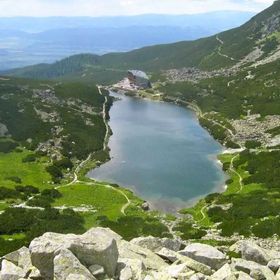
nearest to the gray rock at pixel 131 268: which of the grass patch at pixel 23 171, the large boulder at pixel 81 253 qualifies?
the large boulder at pixel 81 253

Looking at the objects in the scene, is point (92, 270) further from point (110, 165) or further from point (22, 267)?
point (110, 165)

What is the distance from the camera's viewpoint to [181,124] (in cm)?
14162

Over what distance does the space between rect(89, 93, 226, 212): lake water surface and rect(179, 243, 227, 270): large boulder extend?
41.8m

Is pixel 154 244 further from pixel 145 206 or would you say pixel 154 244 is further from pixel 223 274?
pixel 145 206

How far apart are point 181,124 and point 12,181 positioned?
68.0 meters

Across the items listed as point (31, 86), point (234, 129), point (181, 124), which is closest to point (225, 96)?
point (181, 124)

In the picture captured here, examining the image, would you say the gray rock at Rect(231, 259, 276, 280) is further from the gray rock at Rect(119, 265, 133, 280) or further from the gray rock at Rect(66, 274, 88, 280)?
the gray rock at Rect(66, 274, 88, 280)

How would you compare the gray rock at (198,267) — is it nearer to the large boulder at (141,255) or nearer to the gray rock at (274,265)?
the large boulder at (141,255)

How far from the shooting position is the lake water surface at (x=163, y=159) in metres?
83.1

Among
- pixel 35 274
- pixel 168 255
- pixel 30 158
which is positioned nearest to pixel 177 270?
pixel 168 255

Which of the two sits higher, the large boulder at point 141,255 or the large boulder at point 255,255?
the large boulder at point 141,255

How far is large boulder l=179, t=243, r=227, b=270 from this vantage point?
30703 millimetres

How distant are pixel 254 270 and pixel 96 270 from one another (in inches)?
346

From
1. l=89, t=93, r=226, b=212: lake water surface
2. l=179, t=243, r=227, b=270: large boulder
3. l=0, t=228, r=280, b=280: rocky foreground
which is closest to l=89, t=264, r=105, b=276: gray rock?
l=0, t=228, r=280, b=280: rocky foreground
